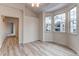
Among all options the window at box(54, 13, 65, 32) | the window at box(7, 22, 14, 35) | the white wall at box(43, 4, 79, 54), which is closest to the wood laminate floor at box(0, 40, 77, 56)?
the white wall at box(43, 4, 79, 54)

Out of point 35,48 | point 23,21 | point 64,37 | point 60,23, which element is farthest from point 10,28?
point 64,37

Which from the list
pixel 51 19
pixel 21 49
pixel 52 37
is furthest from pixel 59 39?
pixel 21 49

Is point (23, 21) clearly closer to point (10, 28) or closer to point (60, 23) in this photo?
point (10, 28)

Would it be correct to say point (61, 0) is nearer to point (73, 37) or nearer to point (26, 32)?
point (73, 37)

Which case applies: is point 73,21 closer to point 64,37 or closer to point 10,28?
point 64,37

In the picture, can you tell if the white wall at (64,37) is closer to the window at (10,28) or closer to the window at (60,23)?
the window at (60,23)

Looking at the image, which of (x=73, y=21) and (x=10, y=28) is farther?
(x=73, y=21)

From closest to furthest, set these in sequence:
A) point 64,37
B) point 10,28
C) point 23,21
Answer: point 10,28 → point 64,37 → point 23,21

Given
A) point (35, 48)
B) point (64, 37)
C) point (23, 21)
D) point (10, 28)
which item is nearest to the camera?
point (10, 28)

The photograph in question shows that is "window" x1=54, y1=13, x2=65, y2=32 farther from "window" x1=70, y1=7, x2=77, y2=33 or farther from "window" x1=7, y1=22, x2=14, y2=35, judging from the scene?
"window" x1=7, y1=22, x2=14, y2=35

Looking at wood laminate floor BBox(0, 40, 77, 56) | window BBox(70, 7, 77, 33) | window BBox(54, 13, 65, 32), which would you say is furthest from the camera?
window BBox(54, 13, 65, 32)

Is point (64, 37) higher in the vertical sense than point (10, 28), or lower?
lower

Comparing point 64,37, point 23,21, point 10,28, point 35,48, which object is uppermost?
point 23,21

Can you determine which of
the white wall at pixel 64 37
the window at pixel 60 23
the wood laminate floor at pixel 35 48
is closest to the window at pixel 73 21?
the white wall at pixel 64 37
